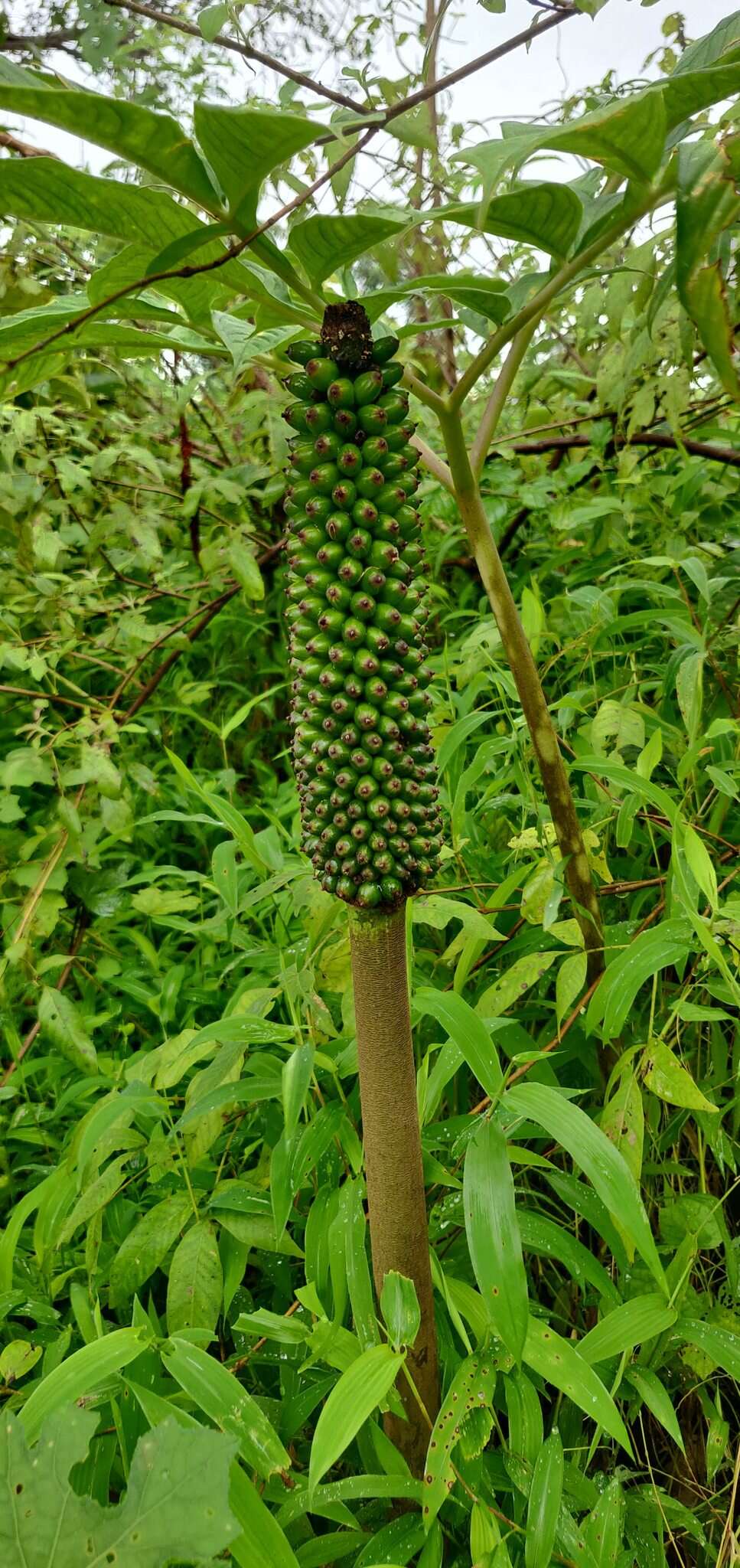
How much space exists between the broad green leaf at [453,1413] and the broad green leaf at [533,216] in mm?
1269

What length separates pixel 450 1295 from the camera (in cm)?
130

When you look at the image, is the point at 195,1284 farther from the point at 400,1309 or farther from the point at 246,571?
the point at 246,571

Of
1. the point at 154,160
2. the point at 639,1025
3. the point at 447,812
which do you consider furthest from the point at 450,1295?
the point at 154,160

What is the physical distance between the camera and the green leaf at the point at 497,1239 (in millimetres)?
1059

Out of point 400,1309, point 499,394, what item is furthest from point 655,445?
point 400,1309

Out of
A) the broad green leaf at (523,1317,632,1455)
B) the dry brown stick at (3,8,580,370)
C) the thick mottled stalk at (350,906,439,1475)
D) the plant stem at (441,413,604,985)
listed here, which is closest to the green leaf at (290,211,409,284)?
the dry brown stick at (3,8,580,370)

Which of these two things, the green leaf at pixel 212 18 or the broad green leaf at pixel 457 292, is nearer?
the broad green leaf at pixel 457 292

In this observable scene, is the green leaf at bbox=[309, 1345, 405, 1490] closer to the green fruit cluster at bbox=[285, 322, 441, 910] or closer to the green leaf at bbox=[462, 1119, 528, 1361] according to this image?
the green leaf at bbox=[462, 1119, 528, 1361]

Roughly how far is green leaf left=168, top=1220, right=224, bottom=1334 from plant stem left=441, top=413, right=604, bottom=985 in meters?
0.71

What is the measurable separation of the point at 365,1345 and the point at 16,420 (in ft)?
7.53

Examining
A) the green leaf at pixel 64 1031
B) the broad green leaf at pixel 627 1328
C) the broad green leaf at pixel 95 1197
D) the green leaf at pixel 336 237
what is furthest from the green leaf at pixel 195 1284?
the green leaf at pixel 336 237

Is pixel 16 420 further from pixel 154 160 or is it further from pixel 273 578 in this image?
pixel 154 160

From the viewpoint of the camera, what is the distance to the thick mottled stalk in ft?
3.56

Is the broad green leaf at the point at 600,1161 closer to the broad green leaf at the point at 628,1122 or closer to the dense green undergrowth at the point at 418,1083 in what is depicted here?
the dense green undergrowth at the point at 418,1083
